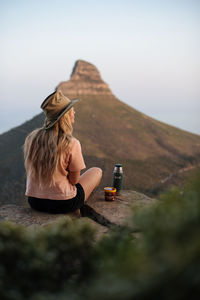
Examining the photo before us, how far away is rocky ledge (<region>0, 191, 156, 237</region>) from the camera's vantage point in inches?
128

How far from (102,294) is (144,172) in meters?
31.0

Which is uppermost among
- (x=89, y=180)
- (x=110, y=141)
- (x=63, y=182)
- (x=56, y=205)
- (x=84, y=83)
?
(x=84, y=83)

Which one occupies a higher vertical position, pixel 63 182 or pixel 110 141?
pixel 63 182

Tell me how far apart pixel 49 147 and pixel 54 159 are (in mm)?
151

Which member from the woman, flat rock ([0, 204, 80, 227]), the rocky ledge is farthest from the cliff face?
the woman

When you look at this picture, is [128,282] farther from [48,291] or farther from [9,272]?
[9,272]

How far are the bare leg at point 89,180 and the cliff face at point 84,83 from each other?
43802 millimetres

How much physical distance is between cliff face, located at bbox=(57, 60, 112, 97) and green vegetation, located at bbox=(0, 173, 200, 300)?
4625 centimetres

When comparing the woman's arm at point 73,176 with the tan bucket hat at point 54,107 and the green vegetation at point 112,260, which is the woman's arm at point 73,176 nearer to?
the tan bucket hat at point 54,107

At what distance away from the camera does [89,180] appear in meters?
4.02

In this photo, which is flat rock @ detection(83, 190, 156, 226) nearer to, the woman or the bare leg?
the bare leg

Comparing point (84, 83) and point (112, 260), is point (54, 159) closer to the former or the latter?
point (112, 260)

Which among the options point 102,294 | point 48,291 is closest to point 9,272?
point 48,291

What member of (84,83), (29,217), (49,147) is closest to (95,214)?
(29,217)
